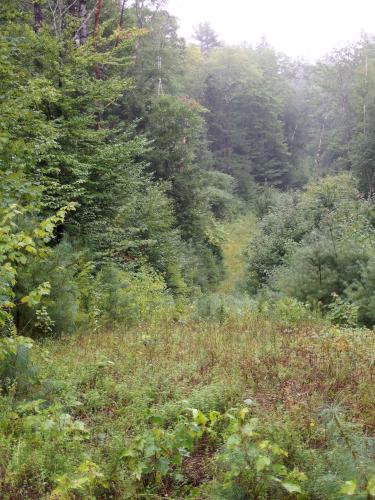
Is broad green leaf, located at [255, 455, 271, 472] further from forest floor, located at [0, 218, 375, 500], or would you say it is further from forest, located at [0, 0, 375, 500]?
forest, located at [0, 0, 375, 500]

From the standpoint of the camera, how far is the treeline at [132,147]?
7645 millimetres

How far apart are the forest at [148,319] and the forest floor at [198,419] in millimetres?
19

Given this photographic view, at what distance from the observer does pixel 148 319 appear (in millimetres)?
9117

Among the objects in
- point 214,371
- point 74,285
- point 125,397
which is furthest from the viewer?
point 74,285

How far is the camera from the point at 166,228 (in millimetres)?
17781

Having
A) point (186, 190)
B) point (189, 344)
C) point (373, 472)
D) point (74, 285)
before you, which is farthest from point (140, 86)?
point (373, 472)

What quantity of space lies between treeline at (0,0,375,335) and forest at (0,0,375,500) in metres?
0.07

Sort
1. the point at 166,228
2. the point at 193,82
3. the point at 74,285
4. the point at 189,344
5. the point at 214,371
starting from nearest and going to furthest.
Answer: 1. the point at 214,371
2. the point at 189,344
3. the point at 74,285
4. the point at 166,228
5. the point at 193,82

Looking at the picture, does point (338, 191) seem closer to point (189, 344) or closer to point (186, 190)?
point (186, 190)

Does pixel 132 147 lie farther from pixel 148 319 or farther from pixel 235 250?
pixel 235 250

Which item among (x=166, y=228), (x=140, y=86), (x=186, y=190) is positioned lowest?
(x=166, y=228)

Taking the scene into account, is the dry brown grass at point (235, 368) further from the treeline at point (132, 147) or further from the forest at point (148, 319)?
the treeline at point (132, 147)

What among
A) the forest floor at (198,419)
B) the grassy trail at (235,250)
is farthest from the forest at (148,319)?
the grassy trail at (235,250)

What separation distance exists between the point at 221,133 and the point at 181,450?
136ft
